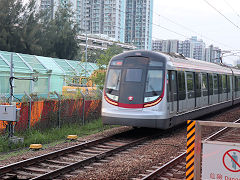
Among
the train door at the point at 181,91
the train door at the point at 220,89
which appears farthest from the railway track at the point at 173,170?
the train door at the point at 220,89

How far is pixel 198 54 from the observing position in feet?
524

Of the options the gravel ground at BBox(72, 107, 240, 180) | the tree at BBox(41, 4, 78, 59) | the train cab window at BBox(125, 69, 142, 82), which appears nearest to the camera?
the gravel ground at BBox(72, 107, 240, 180)

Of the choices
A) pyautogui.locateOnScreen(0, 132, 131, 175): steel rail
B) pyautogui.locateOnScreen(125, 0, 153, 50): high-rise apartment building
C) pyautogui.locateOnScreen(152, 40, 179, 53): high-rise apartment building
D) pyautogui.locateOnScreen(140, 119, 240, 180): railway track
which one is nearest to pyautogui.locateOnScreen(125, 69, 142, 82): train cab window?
pyautogui.locateOnScreen(0, 132, 131, 175): steel rail

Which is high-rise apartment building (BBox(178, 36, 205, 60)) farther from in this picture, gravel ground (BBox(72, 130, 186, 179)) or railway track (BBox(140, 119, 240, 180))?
railway track (BBox(140, 119, 240, 180))

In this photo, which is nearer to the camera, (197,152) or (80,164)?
(197,152)

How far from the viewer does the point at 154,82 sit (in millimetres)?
13008

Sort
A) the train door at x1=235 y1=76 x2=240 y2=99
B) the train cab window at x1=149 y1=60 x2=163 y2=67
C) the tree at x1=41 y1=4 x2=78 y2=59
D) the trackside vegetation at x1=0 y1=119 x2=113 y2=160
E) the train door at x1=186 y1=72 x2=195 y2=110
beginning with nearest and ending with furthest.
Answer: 1. the trackside vegetation at x1=0 y1=119 x2=113 y2=160
2. the train cab window at x1=149 y1=60 x2=163 y2=67
3. the train door at x1=186 y1=72 x2=195 y2=110
4. the train door at x1=235 y1=76 x2=240 y2=99
5. the tree at x1=41 y1=4 x2=78 y2=59

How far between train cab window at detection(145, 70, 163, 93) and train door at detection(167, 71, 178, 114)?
395 mm

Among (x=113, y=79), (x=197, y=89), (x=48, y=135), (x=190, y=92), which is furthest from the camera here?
(x=197, y=89)

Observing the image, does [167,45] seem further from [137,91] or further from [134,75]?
[137,91]

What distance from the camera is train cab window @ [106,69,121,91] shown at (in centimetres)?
1333

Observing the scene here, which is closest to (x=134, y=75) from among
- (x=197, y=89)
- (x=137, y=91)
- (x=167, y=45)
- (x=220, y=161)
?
(x=137, y=91)

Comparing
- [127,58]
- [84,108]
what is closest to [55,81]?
[84,108]

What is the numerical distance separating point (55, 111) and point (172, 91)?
4553 millimetres
